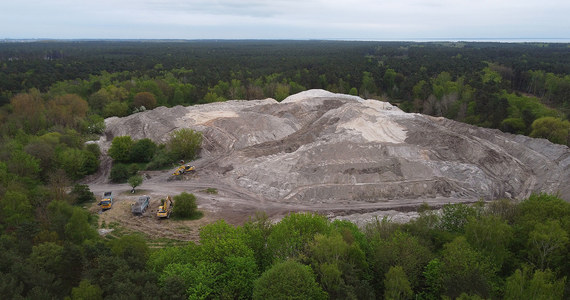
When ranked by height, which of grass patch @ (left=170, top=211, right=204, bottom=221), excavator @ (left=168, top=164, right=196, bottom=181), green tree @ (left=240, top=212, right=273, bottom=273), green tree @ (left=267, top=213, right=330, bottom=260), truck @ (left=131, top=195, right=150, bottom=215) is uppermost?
green tree @ (left=267, top=213, right=330, bottom=260)

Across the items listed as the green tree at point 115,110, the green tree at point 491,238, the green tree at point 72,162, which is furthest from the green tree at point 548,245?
the green tree at point 115,110

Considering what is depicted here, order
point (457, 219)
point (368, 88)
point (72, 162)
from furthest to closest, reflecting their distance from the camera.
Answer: point (368, 88) < point (72, 162) < point (457, 219)

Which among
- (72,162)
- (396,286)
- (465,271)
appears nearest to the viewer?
(396,286)

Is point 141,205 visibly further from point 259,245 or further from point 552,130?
point 552,130

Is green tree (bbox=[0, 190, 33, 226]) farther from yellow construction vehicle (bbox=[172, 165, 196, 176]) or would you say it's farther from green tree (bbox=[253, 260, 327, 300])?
green tree (bbox=[253, 260, 327, 300])

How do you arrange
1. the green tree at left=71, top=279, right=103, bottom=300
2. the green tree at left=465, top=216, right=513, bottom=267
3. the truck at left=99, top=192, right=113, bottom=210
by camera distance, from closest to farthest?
1. the green tree at left=71, top=279, right=103, bottom=300
2. the green tree at left=465, top=216, right=513, bottom=267
3. the truck at left=99, top=192, right=113, bottom=210

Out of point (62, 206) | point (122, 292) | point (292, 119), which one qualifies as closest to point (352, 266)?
point (122, 292)

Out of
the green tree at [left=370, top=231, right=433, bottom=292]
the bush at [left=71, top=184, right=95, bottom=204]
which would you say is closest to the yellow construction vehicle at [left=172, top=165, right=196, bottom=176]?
the bush at [left=71, top=184, right=95, bottom=204]

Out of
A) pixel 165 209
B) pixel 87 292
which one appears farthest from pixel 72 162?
pixel 87 292
